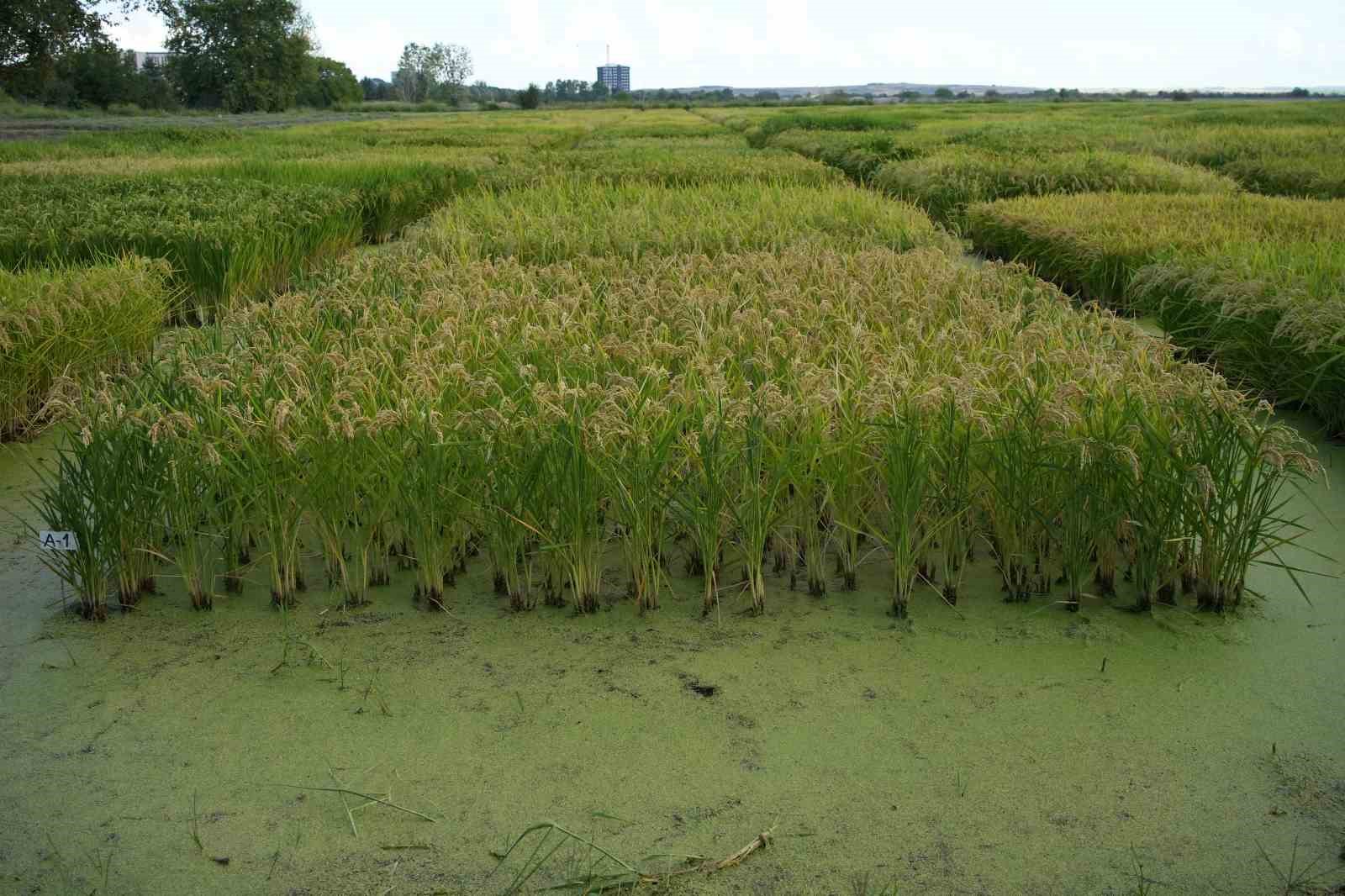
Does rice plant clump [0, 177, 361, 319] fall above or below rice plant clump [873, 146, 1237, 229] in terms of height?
below

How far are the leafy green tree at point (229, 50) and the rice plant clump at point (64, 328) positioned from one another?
51938 mm

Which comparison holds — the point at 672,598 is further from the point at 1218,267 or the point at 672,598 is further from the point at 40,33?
the point at 40,33

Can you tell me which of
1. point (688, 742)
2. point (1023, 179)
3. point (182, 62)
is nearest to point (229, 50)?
point (182, 62)

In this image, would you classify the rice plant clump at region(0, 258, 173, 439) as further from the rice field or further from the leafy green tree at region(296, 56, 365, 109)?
the leafy green tree at region(296, 56, 365, 109)

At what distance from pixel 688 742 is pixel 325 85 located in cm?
7021

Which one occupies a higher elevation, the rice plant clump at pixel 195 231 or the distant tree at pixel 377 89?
the distant tree at pixel 377 89

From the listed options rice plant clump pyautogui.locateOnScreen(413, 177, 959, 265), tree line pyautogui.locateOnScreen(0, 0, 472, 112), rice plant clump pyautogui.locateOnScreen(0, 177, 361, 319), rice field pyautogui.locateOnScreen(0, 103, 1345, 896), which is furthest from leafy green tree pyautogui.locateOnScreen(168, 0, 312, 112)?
rice field pyautogui.locateOnScreen(0, 103, 1345, 896)

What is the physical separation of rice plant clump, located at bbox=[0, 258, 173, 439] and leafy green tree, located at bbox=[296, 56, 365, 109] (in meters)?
56.9

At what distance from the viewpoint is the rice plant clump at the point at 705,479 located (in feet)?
10.5

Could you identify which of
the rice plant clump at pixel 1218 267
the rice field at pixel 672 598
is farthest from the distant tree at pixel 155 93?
the rice field at pixel 672 598

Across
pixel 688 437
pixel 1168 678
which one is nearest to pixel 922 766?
pixel 1168 678

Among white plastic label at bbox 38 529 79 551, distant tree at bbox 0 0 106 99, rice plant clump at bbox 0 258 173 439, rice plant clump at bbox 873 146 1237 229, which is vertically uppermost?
distant tree at bbox 0 0 106 99

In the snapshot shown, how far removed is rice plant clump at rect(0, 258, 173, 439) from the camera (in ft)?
16.5

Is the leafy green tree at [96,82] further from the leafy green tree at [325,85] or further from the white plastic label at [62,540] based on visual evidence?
the white plastic label at [62,540]
